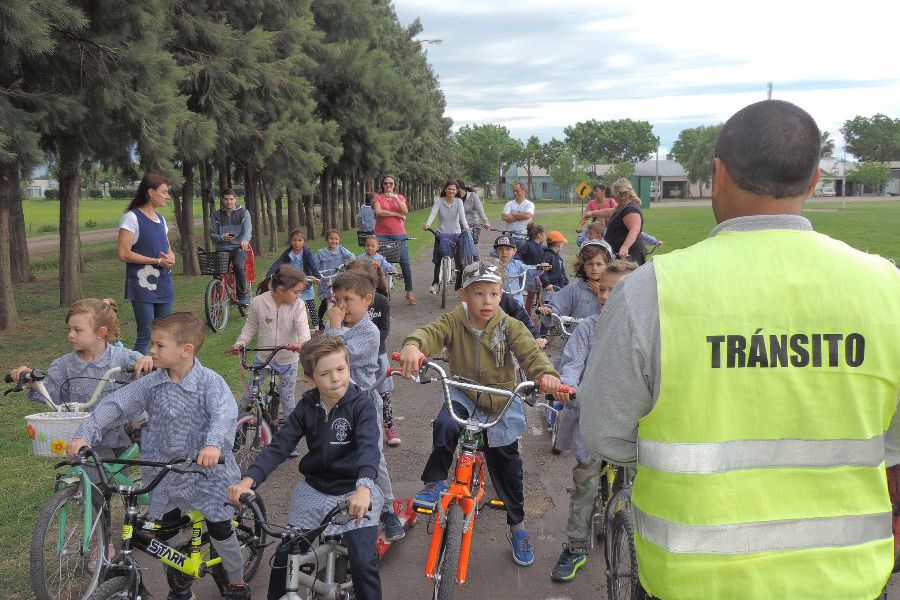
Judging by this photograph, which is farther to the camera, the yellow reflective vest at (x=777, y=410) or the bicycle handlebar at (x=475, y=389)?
the bicycle handlebar at (x=475, y=389)

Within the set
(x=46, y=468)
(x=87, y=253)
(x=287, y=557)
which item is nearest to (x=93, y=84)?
(x=46, y=468)

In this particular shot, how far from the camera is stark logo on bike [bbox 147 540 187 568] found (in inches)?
148

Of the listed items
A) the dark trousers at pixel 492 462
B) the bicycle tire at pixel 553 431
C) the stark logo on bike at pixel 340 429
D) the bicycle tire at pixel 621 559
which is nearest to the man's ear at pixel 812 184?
the bicycle tire at pixel 621 559

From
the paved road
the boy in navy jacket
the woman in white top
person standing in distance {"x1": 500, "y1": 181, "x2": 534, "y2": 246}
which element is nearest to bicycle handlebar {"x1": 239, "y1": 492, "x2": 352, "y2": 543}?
the boy in navy jacket

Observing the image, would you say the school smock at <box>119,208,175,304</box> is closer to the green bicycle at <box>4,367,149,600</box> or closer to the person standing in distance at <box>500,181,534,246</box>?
the green bicycle at <box>4,367,149,600</box>

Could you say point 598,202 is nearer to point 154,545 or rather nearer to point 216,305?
point 216,305

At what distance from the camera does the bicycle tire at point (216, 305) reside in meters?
11.7

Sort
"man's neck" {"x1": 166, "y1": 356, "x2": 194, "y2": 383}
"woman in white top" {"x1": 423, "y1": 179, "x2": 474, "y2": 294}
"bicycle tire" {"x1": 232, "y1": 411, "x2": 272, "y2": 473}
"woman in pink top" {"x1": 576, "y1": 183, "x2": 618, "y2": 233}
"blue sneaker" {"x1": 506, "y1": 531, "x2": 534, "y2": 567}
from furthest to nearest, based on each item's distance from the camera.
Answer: "woman in white top" {"x1": 423, "y1": 179, "x2": 474, "y2": 294} → "woman in pink top" {"x1": 576, "y1": 183, "x2": 618, "y2": 233} → "bicycle tire" {"x1": 232, "y1": 411, "x2": 272, "y2": 473} → "blue sneaker" {"x1": 506, "y1": 531, "x2": 534, "y2": 567} → "man's neck" {"x1": 166, "y1": 356, "x2": 194, "y2": 383}

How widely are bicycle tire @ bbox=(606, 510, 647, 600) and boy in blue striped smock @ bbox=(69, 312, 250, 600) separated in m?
1.90

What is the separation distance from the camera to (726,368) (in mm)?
1746

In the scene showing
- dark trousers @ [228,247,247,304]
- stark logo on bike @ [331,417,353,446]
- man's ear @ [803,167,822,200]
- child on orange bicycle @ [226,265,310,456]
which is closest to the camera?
man's ear @ [803,167,822,200]

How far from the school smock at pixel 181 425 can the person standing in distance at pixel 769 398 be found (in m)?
2.64

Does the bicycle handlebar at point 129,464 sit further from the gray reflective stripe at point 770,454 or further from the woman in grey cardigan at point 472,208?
the woman in grey cardigan at point 472,208

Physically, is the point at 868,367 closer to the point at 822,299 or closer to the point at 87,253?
A: the point at 822,299
